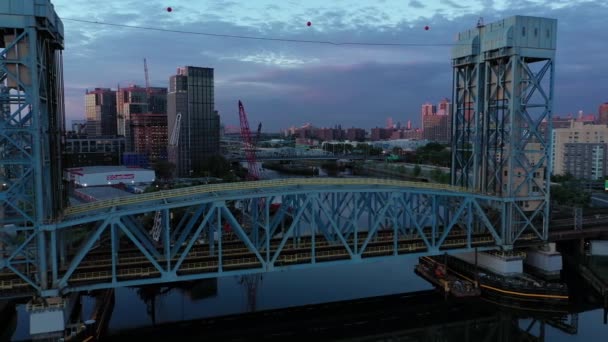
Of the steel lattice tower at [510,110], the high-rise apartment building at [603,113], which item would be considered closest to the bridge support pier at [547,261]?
the steel lattice tower at [510,110]

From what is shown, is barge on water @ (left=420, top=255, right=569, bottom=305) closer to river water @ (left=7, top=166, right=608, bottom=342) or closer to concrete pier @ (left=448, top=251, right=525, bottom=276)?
concrete pier @ (left=448, top=251, right=525, bottom=276)

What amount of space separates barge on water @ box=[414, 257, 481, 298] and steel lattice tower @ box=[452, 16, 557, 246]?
4338mm

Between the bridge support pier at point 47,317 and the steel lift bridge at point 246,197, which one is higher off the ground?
the steel lift bridge at point 246,197

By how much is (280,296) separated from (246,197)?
1006 centimetres

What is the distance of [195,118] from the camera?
121m

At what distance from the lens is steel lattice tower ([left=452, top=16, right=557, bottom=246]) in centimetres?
3297

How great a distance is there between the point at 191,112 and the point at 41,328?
102 m

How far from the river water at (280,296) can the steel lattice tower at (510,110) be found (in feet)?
24.8

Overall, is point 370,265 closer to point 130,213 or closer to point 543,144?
point 543,144

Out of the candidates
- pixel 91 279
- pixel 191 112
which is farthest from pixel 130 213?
pixel 191 112

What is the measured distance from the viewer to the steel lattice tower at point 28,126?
22.8 metres

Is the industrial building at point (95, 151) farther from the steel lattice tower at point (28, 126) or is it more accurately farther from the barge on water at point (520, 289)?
the barge on water at point (520, 289)

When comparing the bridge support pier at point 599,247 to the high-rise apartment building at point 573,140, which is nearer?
the bridge support pier at point 599,247

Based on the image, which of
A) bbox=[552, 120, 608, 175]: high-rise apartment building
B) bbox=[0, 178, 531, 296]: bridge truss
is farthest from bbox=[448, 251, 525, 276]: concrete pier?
bbox=[552, 120, 608, 175]: high-rise apartment building
